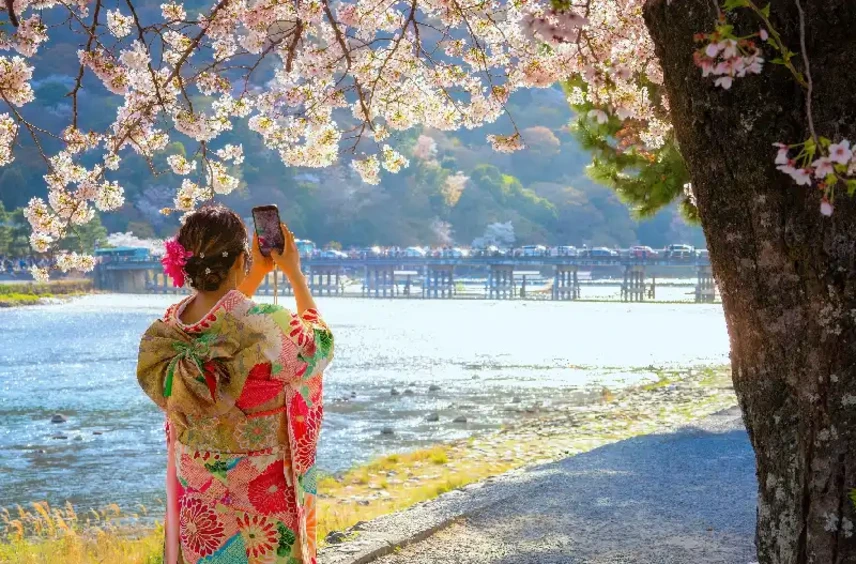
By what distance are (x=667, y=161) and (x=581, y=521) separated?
4592 mm

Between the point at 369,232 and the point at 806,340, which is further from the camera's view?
the point at 369,232

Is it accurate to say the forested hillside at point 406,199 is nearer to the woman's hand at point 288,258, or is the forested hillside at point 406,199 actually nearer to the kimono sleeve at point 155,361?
the woman's hand at point 288,258

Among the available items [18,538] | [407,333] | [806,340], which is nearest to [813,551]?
[806,340]

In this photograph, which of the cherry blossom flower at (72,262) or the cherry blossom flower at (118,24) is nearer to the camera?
the cherry blossom flower at (72,262)

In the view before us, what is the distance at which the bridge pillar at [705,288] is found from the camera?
175 ft

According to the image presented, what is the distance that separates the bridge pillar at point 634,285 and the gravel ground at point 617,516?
50131 millimetres

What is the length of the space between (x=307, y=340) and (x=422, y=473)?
6137mm

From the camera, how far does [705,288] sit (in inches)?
2142

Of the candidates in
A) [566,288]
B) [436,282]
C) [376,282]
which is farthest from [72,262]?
[376,282]

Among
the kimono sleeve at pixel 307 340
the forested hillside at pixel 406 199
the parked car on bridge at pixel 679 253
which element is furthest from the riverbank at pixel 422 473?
the forested hillside at pixel 406 199

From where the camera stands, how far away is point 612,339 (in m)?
29.7

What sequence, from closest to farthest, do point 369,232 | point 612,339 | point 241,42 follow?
point 241,42 < point 612,339 < point 369,232

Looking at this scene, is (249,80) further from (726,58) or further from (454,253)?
(454,253)

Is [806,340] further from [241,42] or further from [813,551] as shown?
[241,42]
